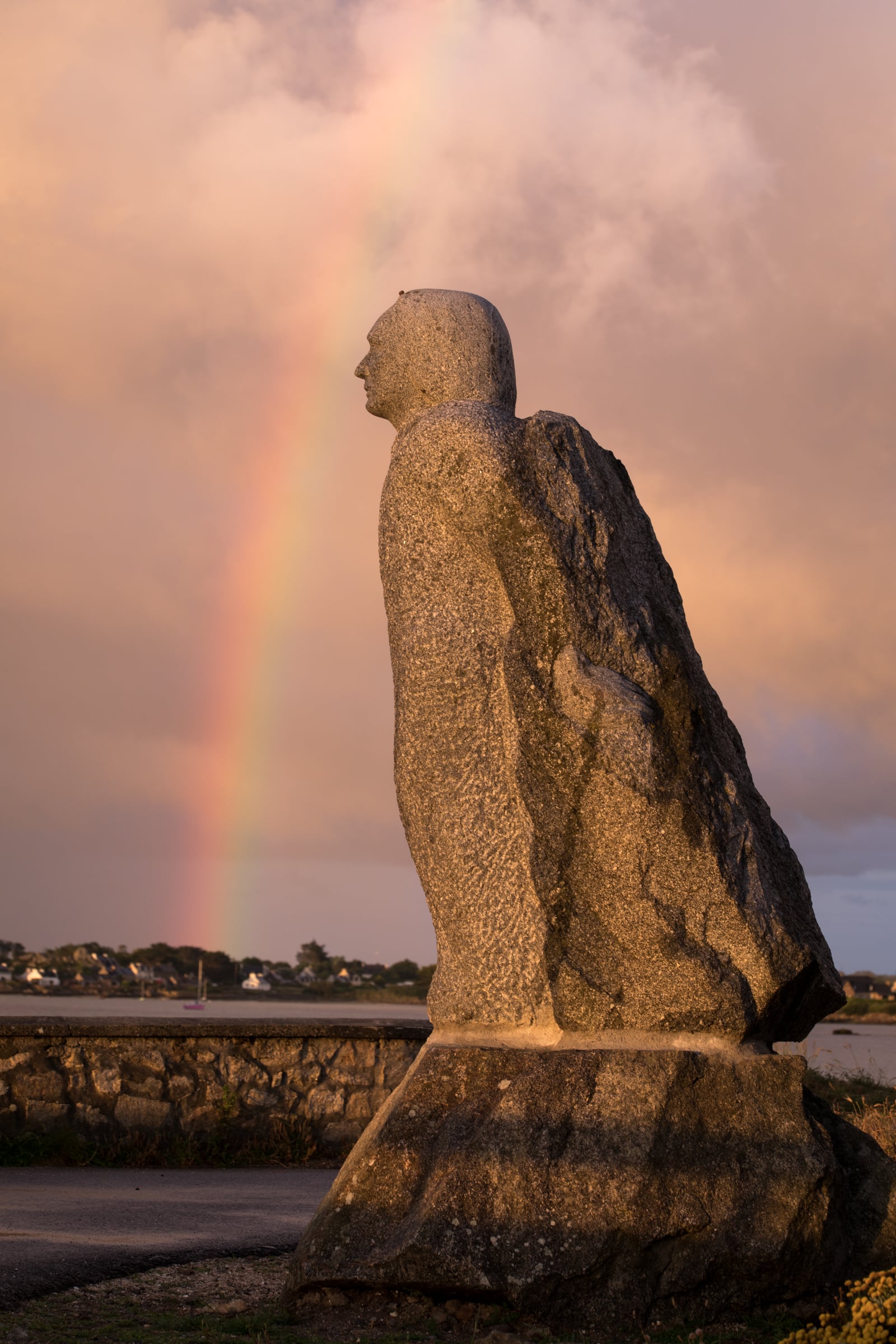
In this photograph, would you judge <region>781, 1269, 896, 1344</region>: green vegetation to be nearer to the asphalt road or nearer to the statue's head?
the asphalt road

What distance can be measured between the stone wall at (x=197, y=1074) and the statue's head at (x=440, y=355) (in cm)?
458

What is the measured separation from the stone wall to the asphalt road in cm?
37

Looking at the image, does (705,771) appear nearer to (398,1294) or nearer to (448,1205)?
(448,1205)

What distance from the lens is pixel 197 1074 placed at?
27.3ft

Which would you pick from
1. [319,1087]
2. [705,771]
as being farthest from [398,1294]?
[319,1087]

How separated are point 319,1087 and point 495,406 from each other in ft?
16.8

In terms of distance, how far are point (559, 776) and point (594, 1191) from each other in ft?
4.66

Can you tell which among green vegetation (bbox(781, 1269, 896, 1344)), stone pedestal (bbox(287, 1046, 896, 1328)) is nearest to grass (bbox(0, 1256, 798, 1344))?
stone pedestal (bbox(287, 1046, 896, 1328))

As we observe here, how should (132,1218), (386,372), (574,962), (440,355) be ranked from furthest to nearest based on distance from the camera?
(132,1218) → (386,372) → (440,355) → (574,962)

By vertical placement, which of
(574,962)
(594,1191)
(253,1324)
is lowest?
(253,1324)

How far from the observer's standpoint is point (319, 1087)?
8562mm

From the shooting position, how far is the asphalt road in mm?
4926

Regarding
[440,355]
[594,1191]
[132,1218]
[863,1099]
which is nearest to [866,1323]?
[594,1191]

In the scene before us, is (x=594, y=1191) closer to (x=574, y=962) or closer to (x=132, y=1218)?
(x=574, y=962)
